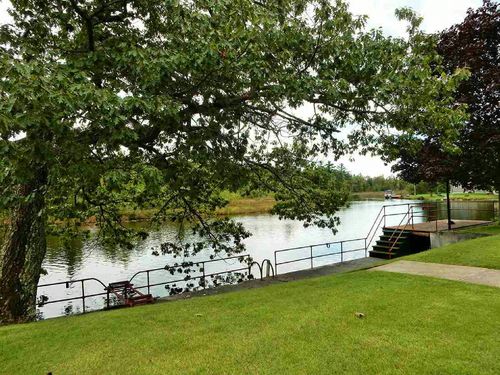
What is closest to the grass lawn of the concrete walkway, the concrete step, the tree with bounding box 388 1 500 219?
the tree with bounding box 388 1 500 219

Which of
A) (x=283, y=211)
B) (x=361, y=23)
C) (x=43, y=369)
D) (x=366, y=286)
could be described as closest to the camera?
(x=43, y=369)

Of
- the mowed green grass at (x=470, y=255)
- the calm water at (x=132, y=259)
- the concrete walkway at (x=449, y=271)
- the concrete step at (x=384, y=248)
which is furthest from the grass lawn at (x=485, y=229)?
the concrete walkway at (x=449, y=271)

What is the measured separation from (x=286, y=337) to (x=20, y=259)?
5348 mm

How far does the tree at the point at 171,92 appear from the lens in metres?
4.84

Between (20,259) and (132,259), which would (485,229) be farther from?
(20,259)

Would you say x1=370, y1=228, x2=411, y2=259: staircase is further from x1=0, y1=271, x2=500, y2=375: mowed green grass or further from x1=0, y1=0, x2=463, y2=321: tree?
x1=0, y1=271, x2=500, y2=375: mowed green grass

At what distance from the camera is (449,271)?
9172 mm

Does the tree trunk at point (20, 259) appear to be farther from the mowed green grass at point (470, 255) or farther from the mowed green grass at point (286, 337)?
the mowed green grass at point (470, 255)

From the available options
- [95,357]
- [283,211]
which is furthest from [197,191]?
[95,357]

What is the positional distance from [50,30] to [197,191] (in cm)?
444

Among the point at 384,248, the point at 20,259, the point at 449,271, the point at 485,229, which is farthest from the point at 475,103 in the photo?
the point at 20,259

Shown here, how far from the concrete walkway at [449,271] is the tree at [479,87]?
22.6ft

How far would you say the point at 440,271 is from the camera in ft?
30.2

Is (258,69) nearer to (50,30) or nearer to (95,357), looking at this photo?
(95,357)
